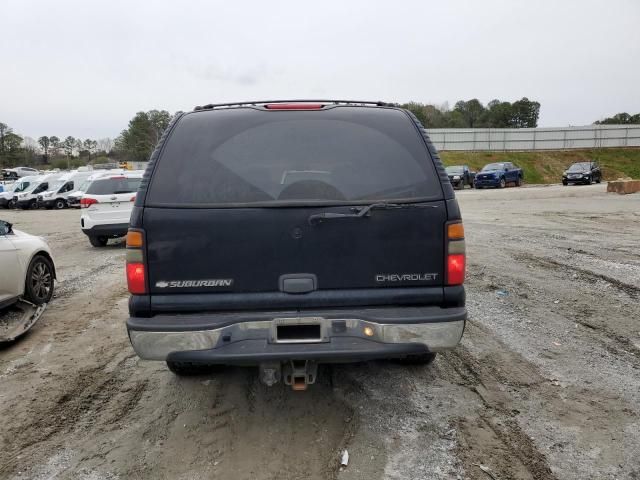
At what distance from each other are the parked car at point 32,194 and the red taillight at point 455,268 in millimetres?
33167

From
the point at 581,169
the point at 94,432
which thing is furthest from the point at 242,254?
the point at 581,169

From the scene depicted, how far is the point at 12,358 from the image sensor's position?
479 centimetres

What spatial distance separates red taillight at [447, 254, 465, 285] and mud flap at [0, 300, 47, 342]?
4.42 m

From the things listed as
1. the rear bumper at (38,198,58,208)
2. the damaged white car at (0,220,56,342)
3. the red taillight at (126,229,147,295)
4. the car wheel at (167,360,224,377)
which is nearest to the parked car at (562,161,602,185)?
the rear bumper at (38,198,58,208)

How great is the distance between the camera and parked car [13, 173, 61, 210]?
30.7 m

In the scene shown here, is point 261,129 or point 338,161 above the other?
point 261,129

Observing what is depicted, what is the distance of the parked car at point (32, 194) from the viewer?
1207 inches

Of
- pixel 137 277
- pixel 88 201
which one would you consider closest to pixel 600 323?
pixel 137 277

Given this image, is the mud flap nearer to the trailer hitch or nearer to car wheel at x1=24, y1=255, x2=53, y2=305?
car wheel at x1=24, y1=255, x2=53, y2=305

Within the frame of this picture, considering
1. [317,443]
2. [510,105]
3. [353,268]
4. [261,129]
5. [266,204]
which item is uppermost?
[510,105]

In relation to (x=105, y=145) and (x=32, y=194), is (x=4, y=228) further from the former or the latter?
(x=105, y=145)

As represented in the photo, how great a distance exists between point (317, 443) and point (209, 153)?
197cm

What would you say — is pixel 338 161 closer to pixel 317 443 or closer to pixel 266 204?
pixel 266 204

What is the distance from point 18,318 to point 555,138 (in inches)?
2389
